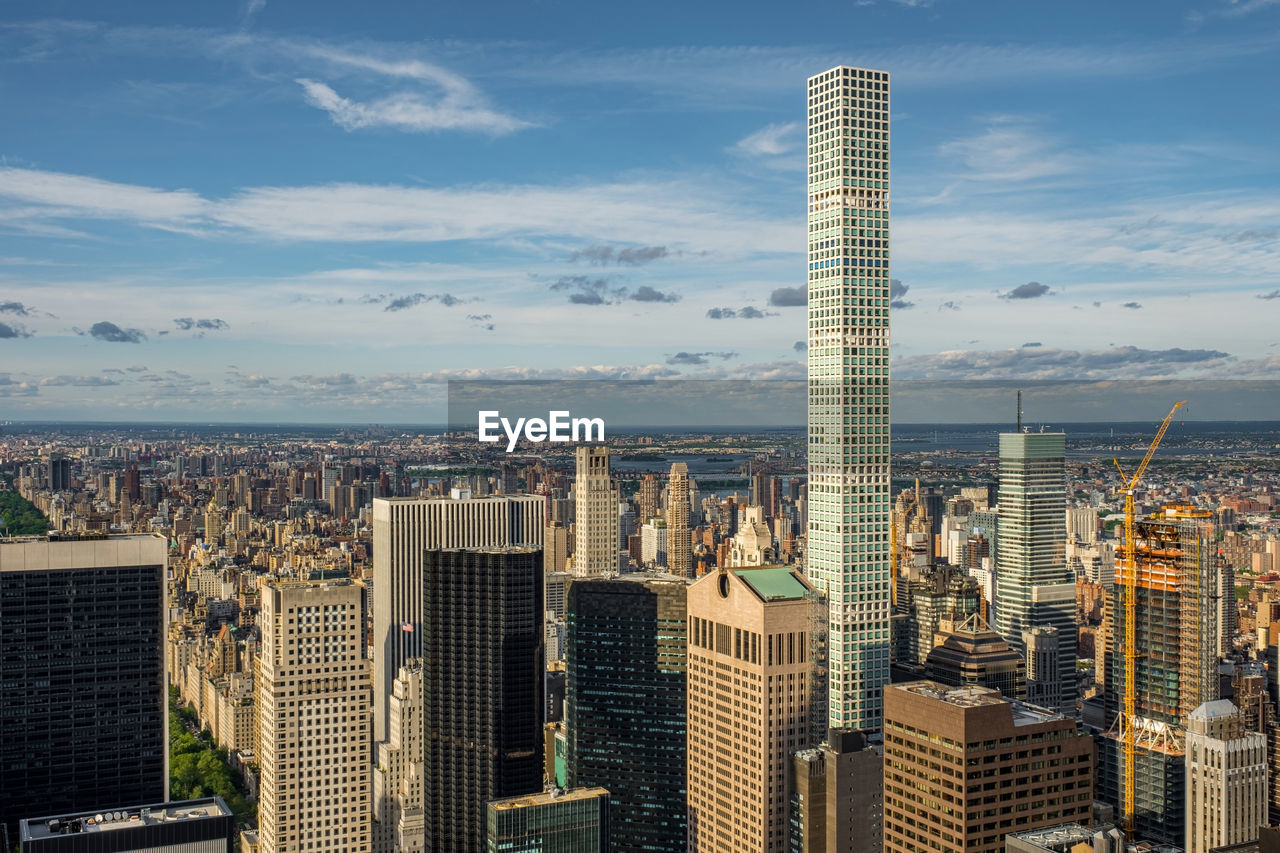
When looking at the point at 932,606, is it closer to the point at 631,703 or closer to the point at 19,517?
the point at 631,703

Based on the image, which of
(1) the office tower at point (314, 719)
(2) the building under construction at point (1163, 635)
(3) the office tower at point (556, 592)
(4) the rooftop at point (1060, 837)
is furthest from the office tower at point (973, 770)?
(3) the office tower at point (556, 592)

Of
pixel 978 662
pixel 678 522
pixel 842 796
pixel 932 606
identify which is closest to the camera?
pixel 842 796

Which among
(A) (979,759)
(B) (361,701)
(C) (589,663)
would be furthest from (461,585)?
(A) (979,759)

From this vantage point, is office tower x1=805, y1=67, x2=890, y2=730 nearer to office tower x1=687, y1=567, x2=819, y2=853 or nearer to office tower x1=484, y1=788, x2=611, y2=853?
office tower x1=687, y1=567, x2=819, y2=853

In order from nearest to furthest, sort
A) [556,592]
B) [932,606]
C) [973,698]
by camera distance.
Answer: [973,698], [932,606], [556,592]

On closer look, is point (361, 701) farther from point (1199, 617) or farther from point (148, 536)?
point (1199, 617)

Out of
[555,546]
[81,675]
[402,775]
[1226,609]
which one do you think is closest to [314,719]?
[402,775]

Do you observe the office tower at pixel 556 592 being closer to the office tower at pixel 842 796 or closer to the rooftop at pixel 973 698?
the office tower at pixel 842 796
